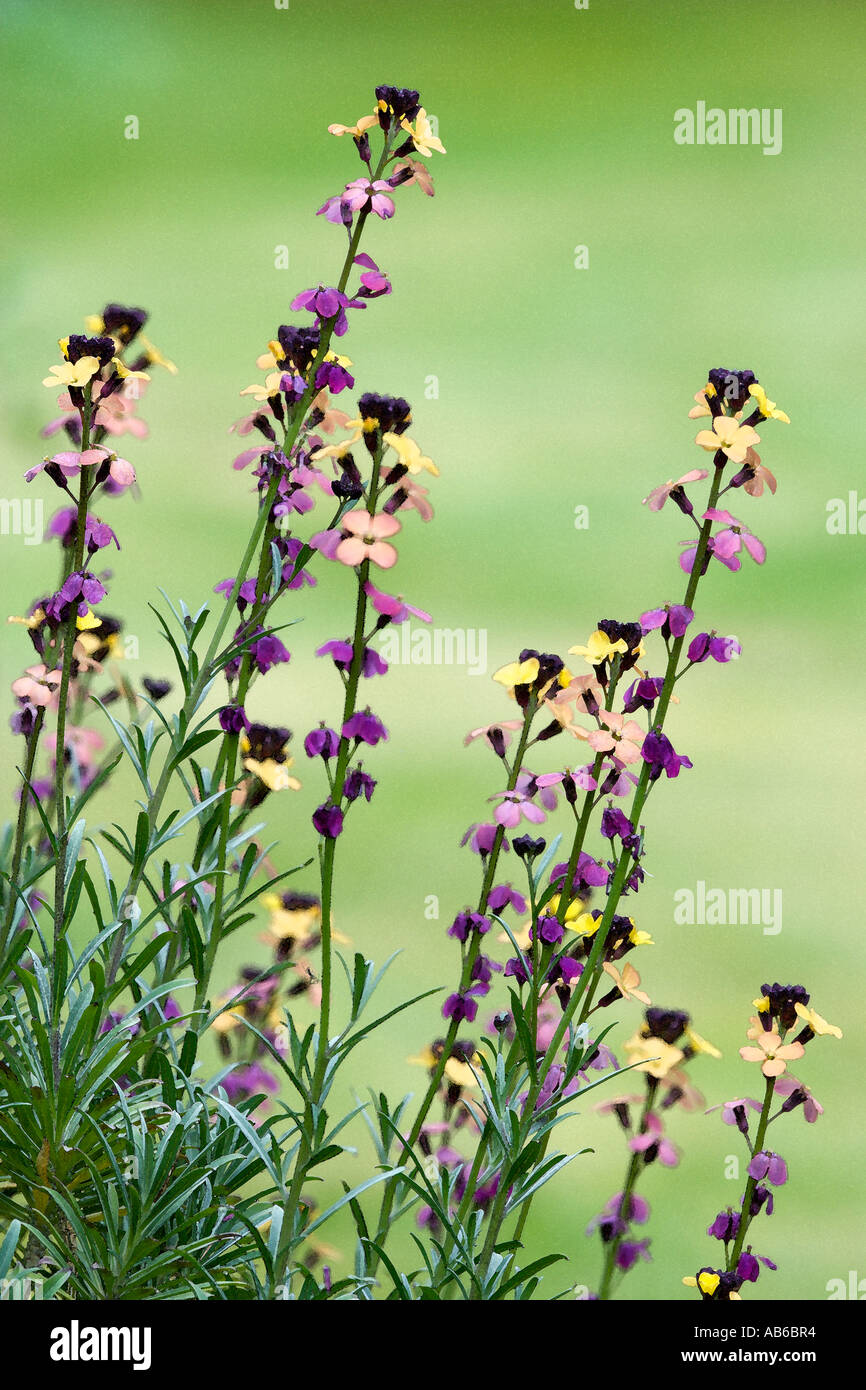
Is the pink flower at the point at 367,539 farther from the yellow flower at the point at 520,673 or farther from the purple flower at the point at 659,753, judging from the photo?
the purple flower at the point at 659,753

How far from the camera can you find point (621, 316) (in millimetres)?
1726

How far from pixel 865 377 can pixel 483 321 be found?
21.6 inches

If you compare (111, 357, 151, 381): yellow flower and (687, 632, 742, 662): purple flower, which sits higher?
(111, 357, 151, 381): yellow flower

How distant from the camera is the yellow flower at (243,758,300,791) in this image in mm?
1114

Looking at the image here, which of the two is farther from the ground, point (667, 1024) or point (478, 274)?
point (478, 274)

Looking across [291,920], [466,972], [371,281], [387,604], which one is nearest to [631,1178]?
[466,972]

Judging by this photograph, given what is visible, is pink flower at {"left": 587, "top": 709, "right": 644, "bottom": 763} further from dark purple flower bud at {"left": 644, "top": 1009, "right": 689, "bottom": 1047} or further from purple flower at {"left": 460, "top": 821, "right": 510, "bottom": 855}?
dark purple flower bud at {"left": 644, "top": 1009, "right": 689, "bottom": 1047}

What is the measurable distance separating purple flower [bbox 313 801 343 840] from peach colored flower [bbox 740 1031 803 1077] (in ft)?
1.40

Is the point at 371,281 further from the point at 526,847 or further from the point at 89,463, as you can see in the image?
the point at 526,847

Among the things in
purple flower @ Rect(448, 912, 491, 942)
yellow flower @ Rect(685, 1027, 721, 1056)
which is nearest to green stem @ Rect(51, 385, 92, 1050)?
purple flower @ Rect(448, 912, 491, 942)

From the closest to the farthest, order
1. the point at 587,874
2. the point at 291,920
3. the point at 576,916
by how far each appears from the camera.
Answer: the point at 587,874
the point at 576,916
the point at 291,920

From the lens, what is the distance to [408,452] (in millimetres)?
925

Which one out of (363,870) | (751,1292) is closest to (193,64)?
(363,870)

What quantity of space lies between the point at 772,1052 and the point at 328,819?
471mm
